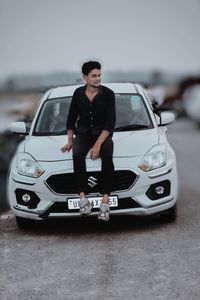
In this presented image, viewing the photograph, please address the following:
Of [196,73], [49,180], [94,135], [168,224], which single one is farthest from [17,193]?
[196,73]

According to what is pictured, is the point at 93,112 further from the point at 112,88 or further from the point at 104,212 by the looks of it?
the point at 112,88

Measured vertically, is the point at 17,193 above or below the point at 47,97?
below

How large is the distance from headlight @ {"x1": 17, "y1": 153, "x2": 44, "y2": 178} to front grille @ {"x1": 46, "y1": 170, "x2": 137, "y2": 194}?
0.16m

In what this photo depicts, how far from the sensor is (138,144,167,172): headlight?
8.55 m

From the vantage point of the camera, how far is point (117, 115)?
31.1 feet

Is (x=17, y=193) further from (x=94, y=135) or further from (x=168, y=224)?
(x=168, y=224)

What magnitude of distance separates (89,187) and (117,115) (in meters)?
1.33

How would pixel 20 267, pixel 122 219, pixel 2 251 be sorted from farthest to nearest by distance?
pixel 122 219 → pixel 2 251 → pixel 20 267

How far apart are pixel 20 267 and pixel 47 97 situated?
3.27 m

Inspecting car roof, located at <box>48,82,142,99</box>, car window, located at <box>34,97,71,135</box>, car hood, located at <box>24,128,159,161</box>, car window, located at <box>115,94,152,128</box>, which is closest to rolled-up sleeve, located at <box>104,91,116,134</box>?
car hood, located at <box>24,128,159,161</box>

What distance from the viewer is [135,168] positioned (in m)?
8.48

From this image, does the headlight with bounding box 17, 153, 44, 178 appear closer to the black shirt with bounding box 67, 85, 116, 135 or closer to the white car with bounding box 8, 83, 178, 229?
the white car with bounding box 8, 83, 178, 229

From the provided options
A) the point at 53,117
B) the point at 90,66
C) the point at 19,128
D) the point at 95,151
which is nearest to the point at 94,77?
the point at 90,66

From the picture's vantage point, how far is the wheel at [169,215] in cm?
889
